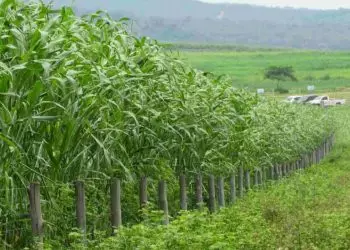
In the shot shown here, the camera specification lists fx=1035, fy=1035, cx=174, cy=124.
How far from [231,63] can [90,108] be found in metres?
131

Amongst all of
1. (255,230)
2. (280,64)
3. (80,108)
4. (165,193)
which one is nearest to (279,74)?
(280,64)

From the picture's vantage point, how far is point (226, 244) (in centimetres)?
847

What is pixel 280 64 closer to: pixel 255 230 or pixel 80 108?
pixel 255 230

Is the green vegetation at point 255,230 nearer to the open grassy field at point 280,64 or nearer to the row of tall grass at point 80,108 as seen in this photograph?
the row of tall grass at point 80,108

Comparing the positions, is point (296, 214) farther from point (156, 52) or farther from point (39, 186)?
point (39, 186)

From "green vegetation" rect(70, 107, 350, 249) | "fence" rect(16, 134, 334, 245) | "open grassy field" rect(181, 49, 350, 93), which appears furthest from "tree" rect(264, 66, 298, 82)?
"green vegetation" rect(70, 107, 350, 249)

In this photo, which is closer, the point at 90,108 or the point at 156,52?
the point at 90,108

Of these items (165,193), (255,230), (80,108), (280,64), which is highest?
(280,64)

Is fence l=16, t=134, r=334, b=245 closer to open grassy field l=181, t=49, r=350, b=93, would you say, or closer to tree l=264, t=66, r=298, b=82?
open grassy field l=181, t=49, r=350, b=93

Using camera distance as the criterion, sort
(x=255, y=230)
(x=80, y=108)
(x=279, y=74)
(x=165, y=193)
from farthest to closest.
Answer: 1. (x=279, y=74)
2. (x=165, y=193)
3. (x=255, y=230)
4. (x=80, y=108)

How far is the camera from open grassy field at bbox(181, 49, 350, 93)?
355ft

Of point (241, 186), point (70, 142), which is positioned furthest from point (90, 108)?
point (241, 186)

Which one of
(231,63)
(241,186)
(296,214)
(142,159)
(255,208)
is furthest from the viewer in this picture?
(231,63)

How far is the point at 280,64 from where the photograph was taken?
138 meters
